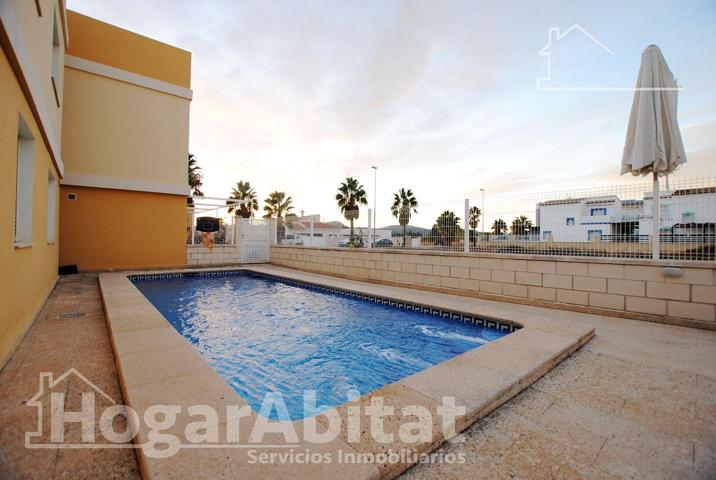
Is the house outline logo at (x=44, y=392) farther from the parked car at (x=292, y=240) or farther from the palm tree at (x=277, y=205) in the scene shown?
the palm tree at (x=277, y=205)

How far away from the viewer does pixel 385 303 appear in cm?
634

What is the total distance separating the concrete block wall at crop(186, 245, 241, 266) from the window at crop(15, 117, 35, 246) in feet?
27.5

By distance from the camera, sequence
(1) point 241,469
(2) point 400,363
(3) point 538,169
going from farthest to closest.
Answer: (3) point 538,169, (2) point 400,363, (1) point 241,469

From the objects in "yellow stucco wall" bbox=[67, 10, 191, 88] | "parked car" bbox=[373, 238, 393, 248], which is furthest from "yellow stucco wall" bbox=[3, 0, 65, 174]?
"yellow stucco wall" bbox=[67, 10, 191, 88]

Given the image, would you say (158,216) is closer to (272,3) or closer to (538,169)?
(272,3)

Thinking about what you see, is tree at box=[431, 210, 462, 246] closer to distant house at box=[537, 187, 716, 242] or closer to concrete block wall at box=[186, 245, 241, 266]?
distant house at box=[537, 187, 716, 242]

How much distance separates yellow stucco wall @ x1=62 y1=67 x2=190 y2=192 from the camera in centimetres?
930

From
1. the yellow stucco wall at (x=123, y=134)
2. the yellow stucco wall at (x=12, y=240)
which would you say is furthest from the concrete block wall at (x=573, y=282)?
the yellow stucco wall at (x=123, y=134)

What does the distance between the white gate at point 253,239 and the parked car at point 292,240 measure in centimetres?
98

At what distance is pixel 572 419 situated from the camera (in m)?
1.97

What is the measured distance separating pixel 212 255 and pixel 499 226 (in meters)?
11.2

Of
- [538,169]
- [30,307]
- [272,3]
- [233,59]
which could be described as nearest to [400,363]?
[30,307]

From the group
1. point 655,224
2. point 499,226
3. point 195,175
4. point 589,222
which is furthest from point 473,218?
point 195,175

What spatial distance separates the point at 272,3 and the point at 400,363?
30.9ft
